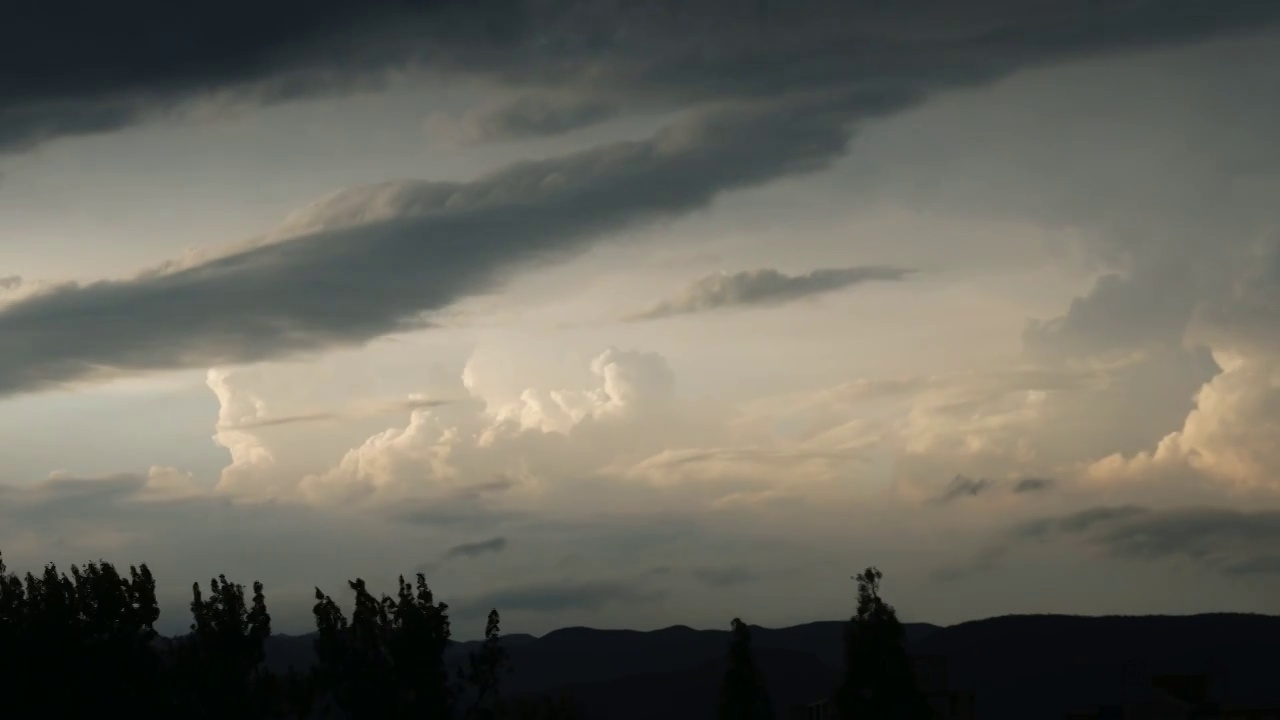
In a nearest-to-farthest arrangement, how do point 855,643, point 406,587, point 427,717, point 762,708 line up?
point 855,643 → point 427,717 → point 406,587 → point 762,708

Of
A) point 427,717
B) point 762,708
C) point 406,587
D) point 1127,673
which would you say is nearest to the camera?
point 427,717

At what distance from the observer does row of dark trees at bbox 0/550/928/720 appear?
4355 inches

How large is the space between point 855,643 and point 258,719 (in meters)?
44.1

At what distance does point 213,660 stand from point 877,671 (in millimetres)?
49778

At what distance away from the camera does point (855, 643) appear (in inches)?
3354

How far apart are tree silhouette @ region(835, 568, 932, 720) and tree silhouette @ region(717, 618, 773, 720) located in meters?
36.7

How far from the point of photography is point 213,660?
112688 mm

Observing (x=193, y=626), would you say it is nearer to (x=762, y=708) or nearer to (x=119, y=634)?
(x=119, y=634)

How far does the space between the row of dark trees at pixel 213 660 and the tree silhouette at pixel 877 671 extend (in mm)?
30552

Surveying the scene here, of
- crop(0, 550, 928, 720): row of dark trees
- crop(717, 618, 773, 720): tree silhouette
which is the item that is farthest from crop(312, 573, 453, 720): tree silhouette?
crop(717, 618, 773, 720): tree silhouette

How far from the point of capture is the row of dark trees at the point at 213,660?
11062 cm

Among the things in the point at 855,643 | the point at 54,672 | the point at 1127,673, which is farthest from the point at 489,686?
the point at 1127,673

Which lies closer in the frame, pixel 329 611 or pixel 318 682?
pixel 318 682

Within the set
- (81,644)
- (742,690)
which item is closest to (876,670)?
(742,690)
